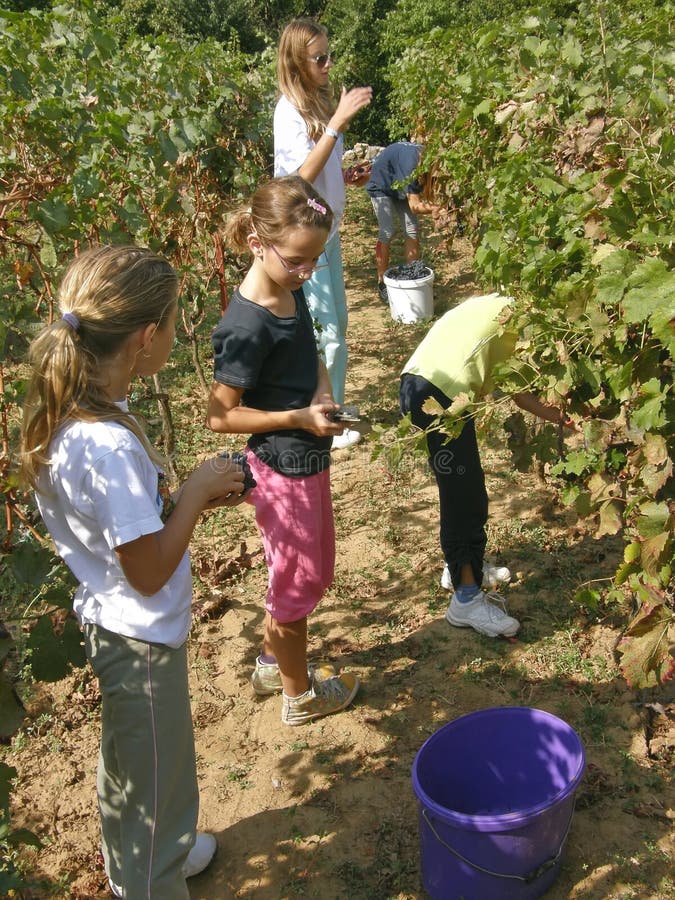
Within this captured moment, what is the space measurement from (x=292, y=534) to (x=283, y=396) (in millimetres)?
383

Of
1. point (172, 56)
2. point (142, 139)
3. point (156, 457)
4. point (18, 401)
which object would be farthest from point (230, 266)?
point (156, 457)

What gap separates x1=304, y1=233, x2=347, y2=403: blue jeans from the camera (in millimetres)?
3934

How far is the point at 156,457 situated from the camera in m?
1.75

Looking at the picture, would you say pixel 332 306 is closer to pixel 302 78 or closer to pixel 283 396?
pixel 302 78

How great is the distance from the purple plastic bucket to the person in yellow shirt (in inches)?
30.1

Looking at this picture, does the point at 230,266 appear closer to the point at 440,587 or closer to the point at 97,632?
the point at 440,587

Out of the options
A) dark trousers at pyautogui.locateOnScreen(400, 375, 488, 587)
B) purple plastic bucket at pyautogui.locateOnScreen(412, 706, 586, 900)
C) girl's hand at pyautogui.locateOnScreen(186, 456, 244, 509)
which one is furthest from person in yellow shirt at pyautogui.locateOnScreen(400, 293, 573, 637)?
girl's hand at pyautogui.locateOnScreen(186, 456, 244, 509)

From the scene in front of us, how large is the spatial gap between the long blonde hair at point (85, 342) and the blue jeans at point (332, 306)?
2.24 metres

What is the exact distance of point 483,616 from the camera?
119 inches

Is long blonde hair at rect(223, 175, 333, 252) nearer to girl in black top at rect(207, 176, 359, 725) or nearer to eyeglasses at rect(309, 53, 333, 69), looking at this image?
girl in black top at rect(207, 176, 359, 725)

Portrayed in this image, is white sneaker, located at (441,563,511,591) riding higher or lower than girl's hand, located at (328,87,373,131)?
lower

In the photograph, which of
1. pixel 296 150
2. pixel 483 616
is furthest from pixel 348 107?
pixel 483 616

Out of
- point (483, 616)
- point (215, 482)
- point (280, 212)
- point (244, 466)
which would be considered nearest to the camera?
point (215, 482)

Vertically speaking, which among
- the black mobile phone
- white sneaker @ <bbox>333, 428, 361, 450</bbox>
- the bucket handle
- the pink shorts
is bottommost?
the bucket handle
